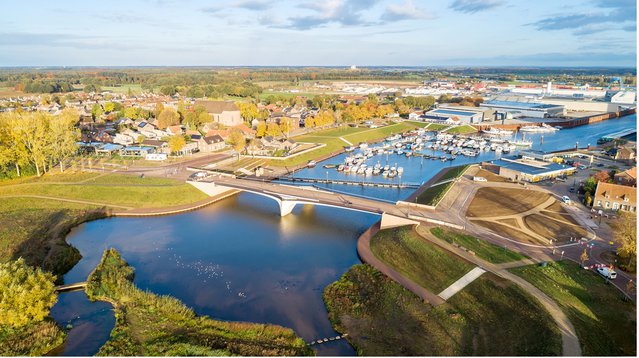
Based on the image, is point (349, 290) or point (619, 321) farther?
point (349, 290)

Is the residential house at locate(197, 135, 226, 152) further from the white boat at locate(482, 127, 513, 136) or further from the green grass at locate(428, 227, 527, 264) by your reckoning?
the white boat at locate(482, 127, 513, 136)

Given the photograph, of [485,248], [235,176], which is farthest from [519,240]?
[235,176]

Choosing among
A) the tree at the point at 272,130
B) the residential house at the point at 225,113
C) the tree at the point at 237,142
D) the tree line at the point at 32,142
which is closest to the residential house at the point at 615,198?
the tree at the point at 237,142

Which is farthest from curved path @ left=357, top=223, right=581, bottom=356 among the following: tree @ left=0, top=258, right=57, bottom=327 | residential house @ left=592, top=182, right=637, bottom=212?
tree @ left=0, top=258, right=57, bottom=327

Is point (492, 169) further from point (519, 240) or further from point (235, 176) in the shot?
point (235, 176)

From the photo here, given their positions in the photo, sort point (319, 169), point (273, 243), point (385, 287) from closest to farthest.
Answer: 1. point (385, 287)
2. point (273, 243)
3. point (319, 169)

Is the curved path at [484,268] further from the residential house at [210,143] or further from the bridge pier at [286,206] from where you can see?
the residential house at [210,143]
